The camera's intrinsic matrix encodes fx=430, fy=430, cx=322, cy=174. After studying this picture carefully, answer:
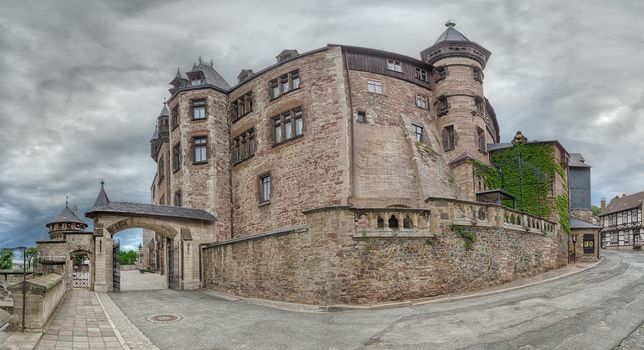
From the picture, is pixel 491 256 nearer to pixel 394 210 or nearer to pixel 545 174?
pixel 394 210

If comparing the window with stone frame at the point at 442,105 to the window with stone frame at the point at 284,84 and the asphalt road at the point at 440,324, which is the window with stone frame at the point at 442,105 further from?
the asphalt road at the point at 440,324

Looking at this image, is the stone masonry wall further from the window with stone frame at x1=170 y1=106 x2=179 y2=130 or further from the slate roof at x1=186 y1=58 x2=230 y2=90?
the slate roof at x1=186 y1=58 x2=230 y2=90

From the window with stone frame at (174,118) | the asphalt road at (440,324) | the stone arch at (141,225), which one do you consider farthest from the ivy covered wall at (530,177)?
the window with stone frame at (174,118)

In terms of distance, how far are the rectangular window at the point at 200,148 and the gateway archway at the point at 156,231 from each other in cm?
395

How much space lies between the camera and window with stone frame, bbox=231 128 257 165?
2816cm

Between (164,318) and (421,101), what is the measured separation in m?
20.2

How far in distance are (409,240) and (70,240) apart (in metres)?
19.7

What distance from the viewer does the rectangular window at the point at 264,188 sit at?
26.7 m

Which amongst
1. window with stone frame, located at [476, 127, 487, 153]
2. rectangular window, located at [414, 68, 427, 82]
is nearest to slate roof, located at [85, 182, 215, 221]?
rectangular window, located at [414, 68, 427, 82]

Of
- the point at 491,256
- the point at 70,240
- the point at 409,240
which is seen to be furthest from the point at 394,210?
the point at 70,240

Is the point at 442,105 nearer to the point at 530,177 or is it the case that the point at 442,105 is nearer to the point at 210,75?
the point at 530,177

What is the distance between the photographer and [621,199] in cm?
6162

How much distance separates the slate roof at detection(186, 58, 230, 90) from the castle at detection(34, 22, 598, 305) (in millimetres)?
208

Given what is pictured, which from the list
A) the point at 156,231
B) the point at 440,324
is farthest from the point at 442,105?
the point at 440,324
